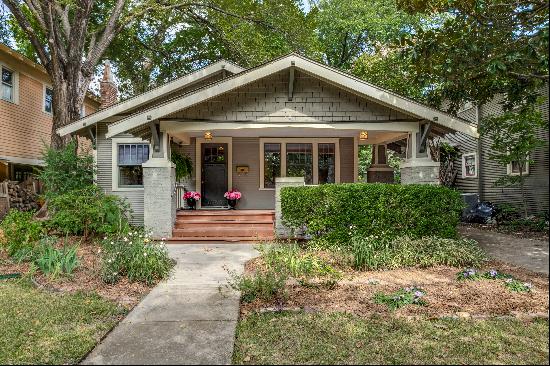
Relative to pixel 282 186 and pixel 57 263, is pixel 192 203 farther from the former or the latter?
pixel 57 263

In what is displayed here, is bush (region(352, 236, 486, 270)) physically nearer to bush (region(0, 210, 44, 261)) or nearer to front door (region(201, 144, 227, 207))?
bush (region(0, 210, 44, 261))

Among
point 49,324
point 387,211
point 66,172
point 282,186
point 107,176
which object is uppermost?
point 66,172

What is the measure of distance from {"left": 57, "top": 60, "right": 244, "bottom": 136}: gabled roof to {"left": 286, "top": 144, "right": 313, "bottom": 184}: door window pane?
3219mm

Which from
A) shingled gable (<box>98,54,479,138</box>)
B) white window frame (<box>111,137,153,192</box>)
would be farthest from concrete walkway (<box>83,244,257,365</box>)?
white window frame (<box>111,137,153,192</box>)

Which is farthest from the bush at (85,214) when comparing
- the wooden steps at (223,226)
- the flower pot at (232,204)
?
the flower pot at (232,204)

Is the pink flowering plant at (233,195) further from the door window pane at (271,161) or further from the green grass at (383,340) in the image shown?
the green grass at (383,340)

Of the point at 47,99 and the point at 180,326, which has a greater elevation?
the point at 47,99

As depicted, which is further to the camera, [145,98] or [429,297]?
[145,98]

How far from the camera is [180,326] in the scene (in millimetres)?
3857

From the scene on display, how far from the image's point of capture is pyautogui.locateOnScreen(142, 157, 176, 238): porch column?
31.8 ft

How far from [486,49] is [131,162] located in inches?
394

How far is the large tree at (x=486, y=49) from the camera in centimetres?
527

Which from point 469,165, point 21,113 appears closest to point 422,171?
point 469,165

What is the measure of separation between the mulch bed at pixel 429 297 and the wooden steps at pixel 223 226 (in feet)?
13.9
